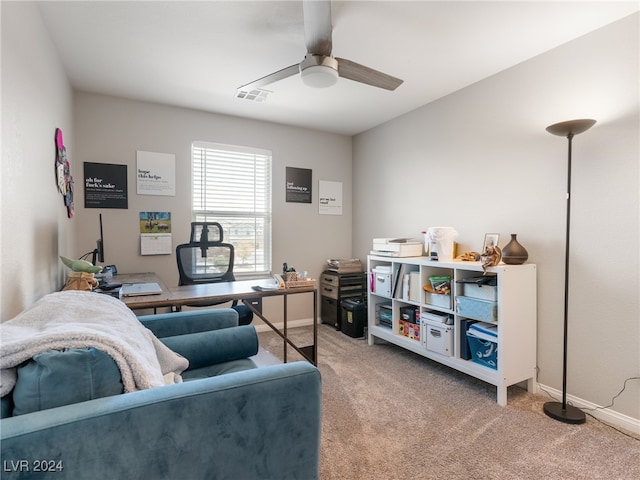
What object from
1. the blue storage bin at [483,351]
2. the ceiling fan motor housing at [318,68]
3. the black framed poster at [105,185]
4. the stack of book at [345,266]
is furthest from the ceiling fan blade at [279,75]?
the stack of book at [345,266]

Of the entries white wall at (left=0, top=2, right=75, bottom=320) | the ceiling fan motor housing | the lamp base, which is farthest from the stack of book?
white wall at (left=0, top=2, right=75, bottom=320)

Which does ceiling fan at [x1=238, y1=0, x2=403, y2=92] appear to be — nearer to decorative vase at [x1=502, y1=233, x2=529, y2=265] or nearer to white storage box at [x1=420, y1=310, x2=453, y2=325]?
decorative vase at [x1=502, y1=233, x2=529, y2=265]

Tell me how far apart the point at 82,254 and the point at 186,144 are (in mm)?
1481

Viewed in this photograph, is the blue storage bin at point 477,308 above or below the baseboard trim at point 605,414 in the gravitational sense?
above

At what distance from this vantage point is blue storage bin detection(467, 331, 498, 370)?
7.80ft

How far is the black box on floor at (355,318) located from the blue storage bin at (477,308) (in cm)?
134

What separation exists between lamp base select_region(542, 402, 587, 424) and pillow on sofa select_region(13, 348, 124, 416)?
2.46m

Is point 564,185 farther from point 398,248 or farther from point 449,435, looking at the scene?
point 449,435

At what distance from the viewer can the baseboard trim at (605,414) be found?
198 centimetres

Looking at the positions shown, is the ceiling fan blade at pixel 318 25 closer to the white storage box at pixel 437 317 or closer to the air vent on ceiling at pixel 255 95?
the air vent on ceiling at pixel 255 95

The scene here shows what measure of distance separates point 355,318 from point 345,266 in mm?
708

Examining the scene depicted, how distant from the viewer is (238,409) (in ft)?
3.22

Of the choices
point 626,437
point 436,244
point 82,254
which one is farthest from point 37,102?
point 626,437

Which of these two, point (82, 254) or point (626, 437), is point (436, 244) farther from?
point (82, 254)
